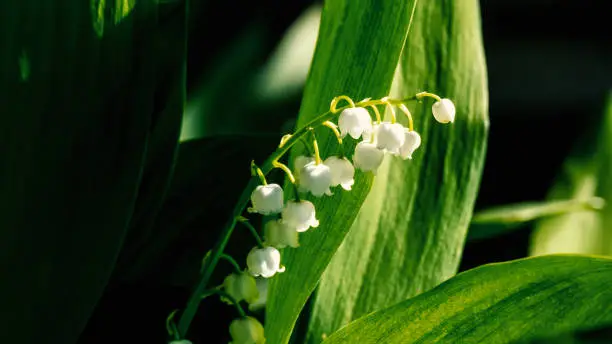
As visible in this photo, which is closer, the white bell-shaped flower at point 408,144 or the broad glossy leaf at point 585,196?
the white bell-shaped flower at point 408,144

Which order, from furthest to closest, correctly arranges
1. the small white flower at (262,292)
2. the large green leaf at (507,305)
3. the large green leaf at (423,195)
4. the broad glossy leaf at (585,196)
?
the broad glossy leaf at (585,196) → the small white flower at (262,292) → the large green leaf at (423,195) → the large green leaf at (507,305)

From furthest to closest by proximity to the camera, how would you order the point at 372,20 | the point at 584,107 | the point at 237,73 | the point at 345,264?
the point at 584,107, the point at 237,73, the point at 345,264, the point at 372,20

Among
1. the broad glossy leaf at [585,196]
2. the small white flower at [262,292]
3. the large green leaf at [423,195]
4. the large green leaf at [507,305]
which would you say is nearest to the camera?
the large green leaf at [507,305]

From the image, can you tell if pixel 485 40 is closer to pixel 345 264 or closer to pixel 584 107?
pixel 584 107

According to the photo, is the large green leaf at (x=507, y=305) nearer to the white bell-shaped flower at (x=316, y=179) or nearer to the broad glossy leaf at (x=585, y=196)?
the white bell-shaped flower at (x=316, y=179)

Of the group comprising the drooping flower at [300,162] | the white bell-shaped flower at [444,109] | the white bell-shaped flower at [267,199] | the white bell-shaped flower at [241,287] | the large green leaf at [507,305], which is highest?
the white bell-shaped flower at [444,109]

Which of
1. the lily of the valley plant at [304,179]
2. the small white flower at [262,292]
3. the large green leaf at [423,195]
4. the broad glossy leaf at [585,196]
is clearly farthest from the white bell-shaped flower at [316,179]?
the broad glossy leaf at [585,196]

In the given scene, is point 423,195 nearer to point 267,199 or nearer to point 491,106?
point 267,199

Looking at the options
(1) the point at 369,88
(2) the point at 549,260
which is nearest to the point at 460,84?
(1) the point at 369,88
